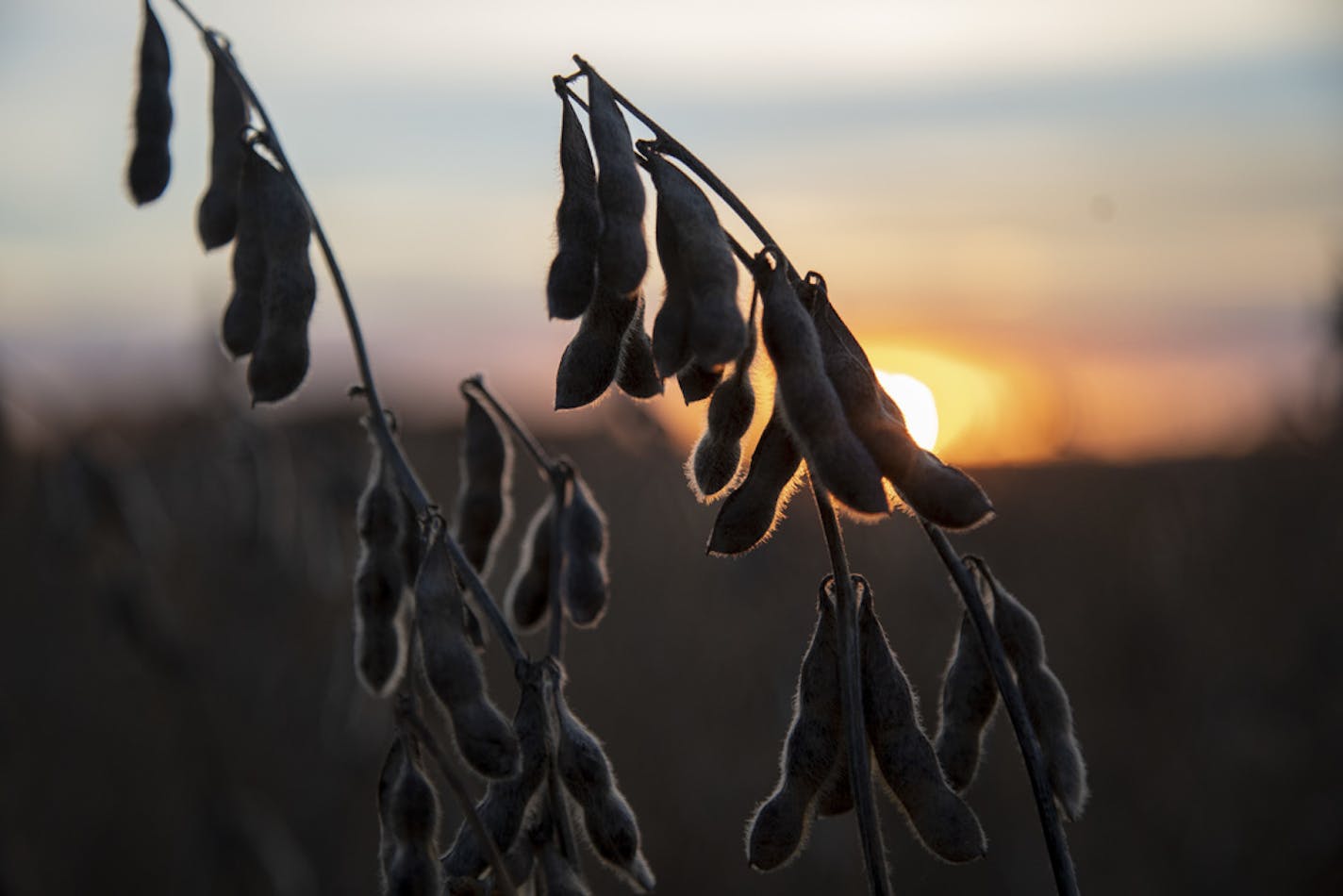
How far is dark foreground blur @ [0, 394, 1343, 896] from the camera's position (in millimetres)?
4480

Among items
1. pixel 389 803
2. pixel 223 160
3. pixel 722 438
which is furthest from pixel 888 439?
pixel 223 160

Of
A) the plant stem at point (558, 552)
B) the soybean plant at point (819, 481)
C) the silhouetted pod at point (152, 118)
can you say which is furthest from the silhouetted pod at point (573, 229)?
the silhouetted pod at point (152, 118)

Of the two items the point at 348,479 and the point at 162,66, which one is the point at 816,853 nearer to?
the point at 348,479

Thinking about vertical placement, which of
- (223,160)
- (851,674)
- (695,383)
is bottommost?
(851,674)

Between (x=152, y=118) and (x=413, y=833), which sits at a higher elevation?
(x=152, y=118)

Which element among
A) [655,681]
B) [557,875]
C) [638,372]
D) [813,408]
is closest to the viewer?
[813,408]

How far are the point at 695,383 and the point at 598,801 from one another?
0.55 meters

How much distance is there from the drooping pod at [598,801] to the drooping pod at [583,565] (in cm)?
38

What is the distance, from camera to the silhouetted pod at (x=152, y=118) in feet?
6.25

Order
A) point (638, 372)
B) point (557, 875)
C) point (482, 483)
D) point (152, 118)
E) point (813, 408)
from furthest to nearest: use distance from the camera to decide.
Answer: point (482, 483) → point (152, 118) → point (638, 372) → point (557, 875) → point (813, 408)

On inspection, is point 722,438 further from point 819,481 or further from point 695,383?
point 819,481

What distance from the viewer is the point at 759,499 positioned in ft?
4.61

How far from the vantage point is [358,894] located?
17.7 ft

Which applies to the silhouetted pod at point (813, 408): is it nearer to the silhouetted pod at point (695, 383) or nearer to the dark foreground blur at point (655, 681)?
the silhouetted pod at point (695, 383)
